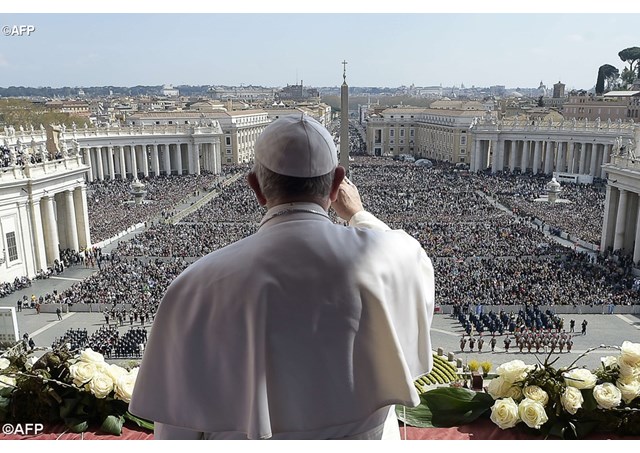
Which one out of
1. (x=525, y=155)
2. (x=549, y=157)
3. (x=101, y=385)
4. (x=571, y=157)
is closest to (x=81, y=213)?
(x=101, y=385)

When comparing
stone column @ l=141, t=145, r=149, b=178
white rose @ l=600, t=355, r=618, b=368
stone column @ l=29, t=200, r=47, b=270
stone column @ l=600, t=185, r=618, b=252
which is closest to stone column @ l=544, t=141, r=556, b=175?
stone column @ l=600, t=185, r=618, b=252

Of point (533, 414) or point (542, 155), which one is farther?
point (542, 155)

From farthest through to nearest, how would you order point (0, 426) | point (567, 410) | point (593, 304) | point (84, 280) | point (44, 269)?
1. point (44, 269)
2. point (84, 280)
3. point (593, 304)
4. point (0, 426)
5. point (567, 410)

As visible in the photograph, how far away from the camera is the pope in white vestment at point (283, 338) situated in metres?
1.97

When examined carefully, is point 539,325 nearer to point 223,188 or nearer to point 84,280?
point 84,280

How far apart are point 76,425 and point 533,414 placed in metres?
3.07

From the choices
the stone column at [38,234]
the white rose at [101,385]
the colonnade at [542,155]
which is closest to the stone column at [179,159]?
the colonnade at [542,155]

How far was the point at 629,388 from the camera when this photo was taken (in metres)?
3.74

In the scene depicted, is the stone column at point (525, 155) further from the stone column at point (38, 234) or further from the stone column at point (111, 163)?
the stone column at point (38, 234)

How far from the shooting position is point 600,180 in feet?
174

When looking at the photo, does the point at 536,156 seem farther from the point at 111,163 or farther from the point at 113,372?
the point at 113,372

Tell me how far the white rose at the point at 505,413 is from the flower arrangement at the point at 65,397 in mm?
2398

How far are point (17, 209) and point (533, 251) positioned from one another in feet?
79.6

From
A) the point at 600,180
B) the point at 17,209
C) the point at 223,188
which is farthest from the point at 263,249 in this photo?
the point at 600,180
